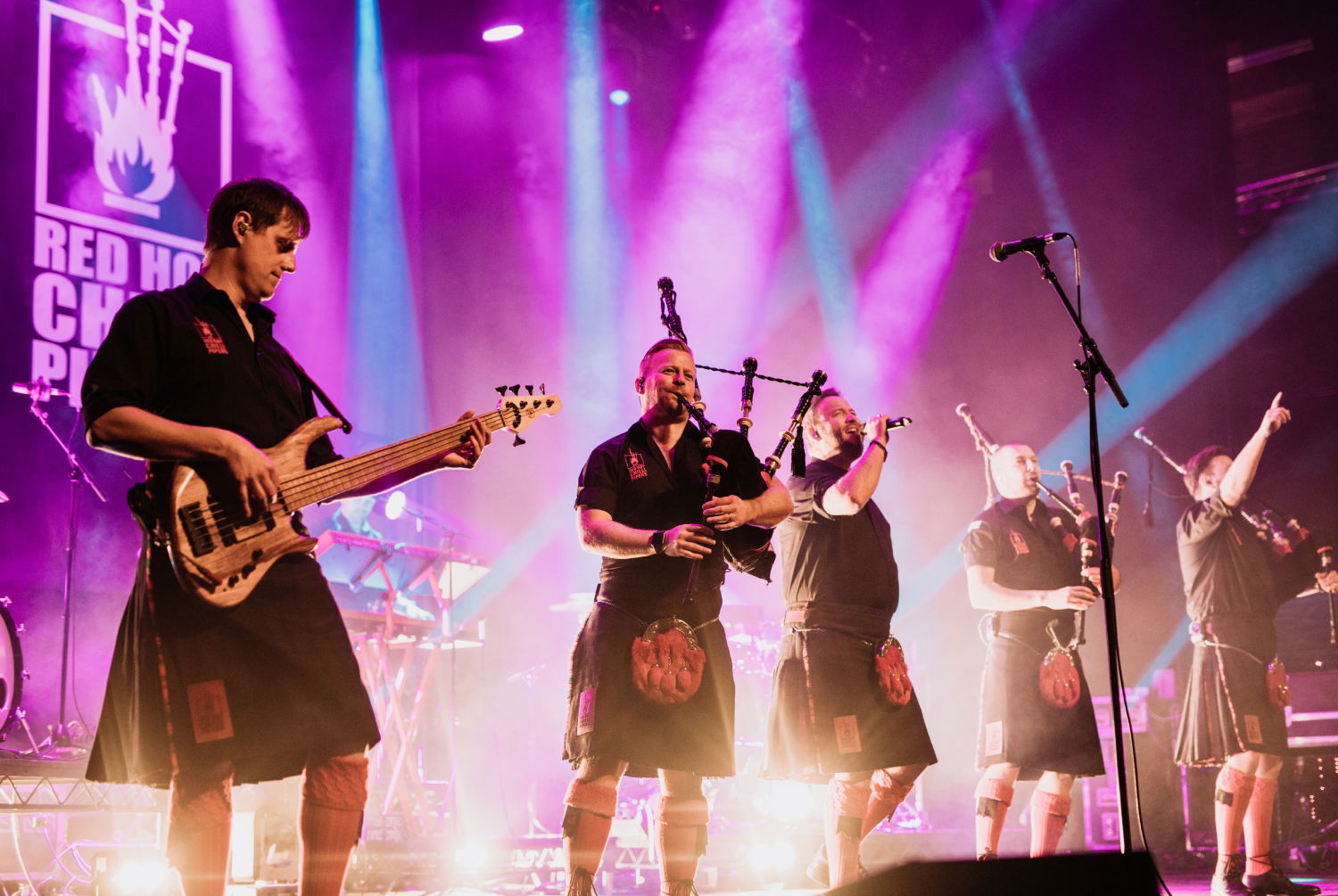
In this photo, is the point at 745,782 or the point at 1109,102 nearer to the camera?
the point at 745,782

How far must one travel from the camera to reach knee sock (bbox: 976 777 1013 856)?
5.59m

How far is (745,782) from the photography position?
8.34 meters

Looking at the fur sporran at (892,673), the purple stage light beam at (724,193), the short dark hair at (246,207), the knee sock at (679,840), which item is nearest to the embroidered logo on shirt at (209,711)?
the short dark hair at (246,207)

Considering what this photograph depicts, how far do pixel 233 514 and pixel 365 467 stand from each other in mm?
421

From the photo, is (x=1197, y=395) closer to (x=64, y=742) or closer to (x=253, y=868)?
(x=253, y=868)

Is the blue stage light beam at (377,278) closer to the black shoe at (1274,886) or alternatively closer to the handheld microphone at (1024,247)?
the handheld microphone at (1024,247)

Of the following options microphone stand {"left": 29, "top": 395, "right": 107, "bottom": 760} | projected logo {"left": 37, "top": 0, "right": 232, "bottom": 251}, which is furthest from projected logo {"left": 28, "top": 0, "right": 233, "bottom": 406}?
microphone stand {"left": 29, "top": 395, "right": 107, "bottom": 760}

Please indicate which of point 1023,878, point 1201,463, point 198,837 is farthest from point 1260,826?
point 198,837

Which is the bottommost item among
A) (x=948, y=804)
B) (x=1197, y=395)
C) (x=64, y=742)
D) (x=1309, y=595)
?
(x=948, y=804)

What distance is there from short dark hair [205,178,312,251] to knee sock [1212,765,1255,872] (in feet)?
17.8

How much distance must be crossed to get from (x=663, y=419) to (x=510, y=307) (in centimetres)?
661

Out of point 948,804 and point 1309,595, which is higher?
point 1309,595

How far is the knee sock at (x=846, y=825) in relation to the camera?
198 inches

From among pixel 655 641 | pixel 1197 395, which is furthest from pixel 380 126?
pixel 655 641
